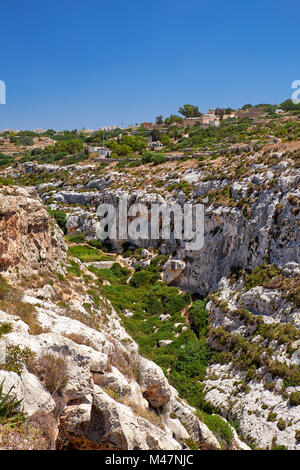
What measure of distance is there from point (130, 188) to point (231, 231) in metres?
17.1

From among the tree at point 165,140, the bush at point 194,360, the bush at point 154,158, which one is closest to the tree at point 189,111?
the tree at point 165,140

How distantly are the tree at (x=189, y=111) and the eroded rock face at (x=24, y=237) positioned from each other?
8343cm

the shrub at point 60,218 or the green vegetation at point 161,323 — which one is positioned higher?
the shrub at point 60,218

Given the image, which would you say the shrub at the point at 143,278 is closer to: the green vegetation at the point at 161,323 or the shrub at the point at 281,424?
the green vegetation at the point at 161,323

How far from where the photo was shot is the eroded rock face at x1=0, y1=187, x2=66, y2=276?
43.6ft

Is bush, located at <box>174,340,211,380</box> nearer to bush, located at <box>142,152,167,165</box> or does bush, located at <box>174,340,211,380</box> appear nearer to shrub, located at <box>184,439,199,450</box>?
shrub, located at <box>184,439,199,450</box>

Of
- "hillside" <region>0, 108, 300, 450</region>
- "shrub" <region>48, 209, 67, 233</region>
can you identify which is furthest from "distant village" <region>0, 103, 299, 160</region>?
"hillside" <region>0, 108, 300, 450</region>

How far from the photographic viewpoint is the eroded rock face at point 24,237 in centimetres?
1329

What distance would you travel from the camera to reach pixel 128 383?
312 inches

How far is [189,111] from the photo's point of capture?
9375 centimetres

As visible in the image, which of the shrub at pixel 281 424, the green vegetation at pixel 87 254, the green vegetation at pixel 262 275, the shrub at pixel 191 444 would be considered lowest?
the shrub at pixel 281 424

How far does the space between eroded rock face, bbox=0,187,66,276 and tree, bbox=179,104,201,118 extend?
83.4 meters

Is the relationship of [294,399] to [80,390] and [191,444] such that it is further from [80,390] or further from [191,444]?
[80,390]
